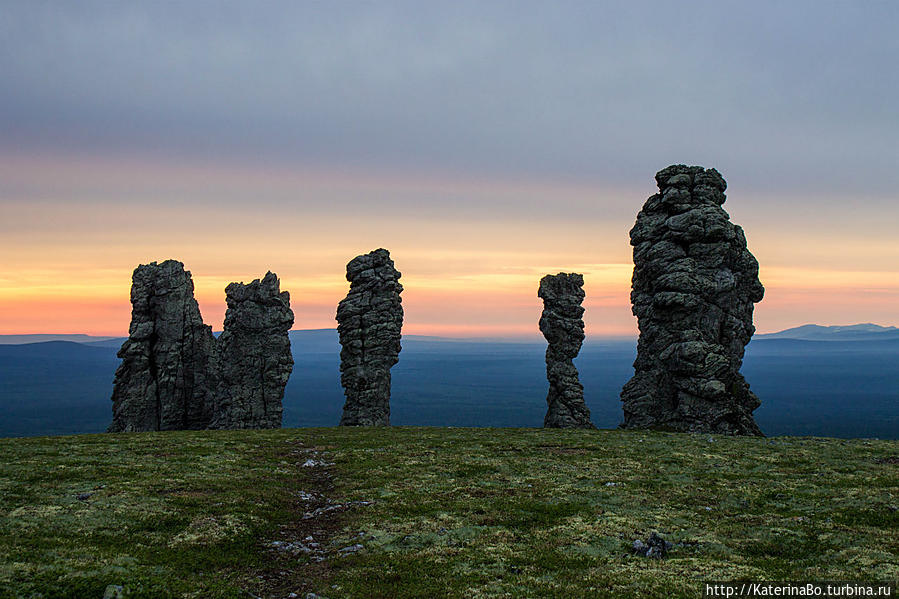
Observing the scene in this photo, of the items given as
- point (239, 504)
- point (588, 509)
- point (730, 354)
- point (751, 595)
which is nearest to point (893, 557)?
point (751, 595)

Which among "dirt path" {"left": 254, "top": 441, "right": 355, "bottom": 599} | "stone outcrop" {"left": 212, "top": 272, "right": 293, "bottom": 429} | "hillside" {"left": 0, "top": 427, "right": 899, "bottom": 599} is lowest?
"dirt path" {"left": 254, "top": 441, "right": 355, "bottom": 599}

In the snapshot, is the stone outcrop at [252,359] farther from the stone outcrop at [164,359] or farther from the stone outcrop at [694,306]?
the stone outcrop at [694,306]

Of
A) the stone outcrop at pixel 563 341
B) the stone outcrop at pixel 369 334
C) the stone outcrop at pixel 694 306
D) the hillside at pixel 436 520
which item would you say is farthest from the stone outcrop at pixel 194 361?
the stone outcrop at pixel 694 306

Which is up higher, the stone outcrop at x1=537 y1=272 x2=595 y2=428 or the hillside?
the stone outcrop at x1=537 y1=272 x2=595 y2=428

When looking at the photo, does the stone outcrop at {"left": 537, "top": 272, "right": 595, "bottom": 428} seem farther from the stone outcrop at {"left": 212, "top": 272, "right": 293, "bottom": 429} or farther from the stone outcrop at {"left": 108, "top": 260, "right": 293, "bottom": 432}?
the stone outcrop at {"left": 108, "top": 260, "right": 293, "bottom": 432}

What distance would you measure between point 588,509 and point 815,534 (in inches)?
413

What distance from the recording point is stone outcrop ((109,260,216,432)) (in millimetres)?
88750

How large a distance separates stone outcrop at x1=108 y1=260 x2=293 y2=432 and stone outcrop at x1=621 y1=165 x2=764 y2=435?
184ft

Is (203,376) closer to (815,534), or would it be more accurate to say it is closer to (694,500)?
(694,500)

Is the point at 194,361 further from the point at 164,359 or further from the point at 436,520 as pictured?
the point at 436,520

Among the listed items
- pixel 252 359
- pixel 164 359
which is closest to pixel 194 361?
pixel 164 359

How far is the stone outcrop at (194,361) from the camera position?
89062 millimetres

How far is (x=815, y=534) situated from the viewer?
85.5 ft

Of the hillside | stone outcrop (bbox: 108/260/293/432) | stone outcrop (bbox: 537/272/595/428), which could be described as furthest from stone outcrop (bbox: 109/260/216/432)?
stone outcrop (bbox: 537/272/595/428)
